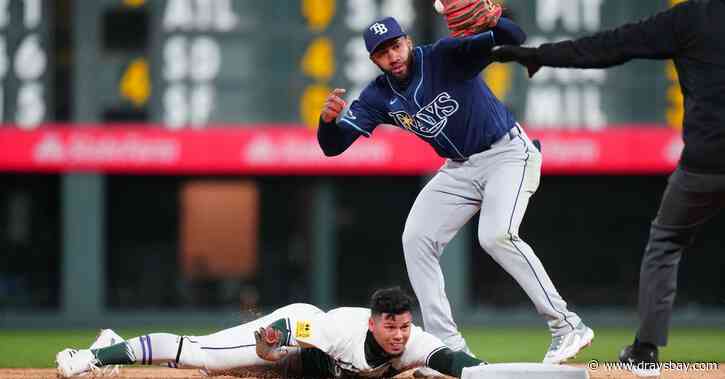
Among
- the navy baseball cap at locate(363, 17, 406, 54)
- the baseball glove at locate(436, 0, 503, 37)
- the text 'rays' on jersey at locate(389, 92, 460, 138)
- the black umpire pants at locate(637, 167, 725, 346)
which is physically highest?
the baseball glove at locate(436, 0, 503, 37)

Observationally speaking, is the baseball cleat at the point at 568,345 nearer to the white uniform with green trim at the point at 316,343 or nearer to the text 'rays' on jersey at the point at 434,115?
the white uniform with green trim at the point at 316,343

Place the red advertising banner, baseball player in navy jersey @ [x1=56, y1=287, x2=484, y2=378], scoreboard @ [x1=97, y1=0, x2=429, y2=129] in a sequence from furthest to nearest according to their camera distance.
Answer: the red advertising banner
scoreboard @ [x1=97, y1=0, x2=429, y2=129]
baseball player in navy jersey @ [x1=56, y1=287, x2=484, y2=378]

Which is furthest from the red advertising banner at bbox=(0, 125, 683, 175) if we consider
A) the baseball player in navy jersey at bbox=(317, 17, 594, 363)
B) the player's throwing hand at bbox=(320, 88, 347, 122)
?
the player's throwing hand at bbox=(320, 88, 347, 122)

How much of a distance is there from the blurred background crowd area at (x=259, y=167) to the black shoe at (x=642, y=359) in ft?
24.7

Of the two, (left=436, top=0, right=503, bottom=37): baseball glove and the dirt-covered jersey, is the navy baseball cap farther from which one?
the dirt-covered jersey

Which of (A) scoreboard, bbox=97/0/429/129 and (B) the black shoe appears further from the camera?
(A) scoreboard, bbox=97/0/429/129

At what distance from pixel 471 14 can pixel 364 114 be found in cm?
78

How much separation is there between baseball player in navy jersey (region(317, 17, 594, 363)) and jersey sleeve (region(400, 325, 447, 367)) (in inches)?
14.2

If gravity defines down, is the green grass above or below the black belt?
below

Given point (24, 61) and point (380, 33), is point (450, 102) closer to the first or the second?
point (380, 33)

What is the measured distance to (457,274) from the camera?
45.1 feet

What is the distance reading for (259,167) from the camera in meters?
13.5

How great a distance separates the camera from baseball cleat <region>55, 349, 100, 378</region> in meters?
5.45

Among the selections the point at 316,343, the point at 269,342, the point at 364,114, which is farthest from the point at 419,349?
the point at 364,114
